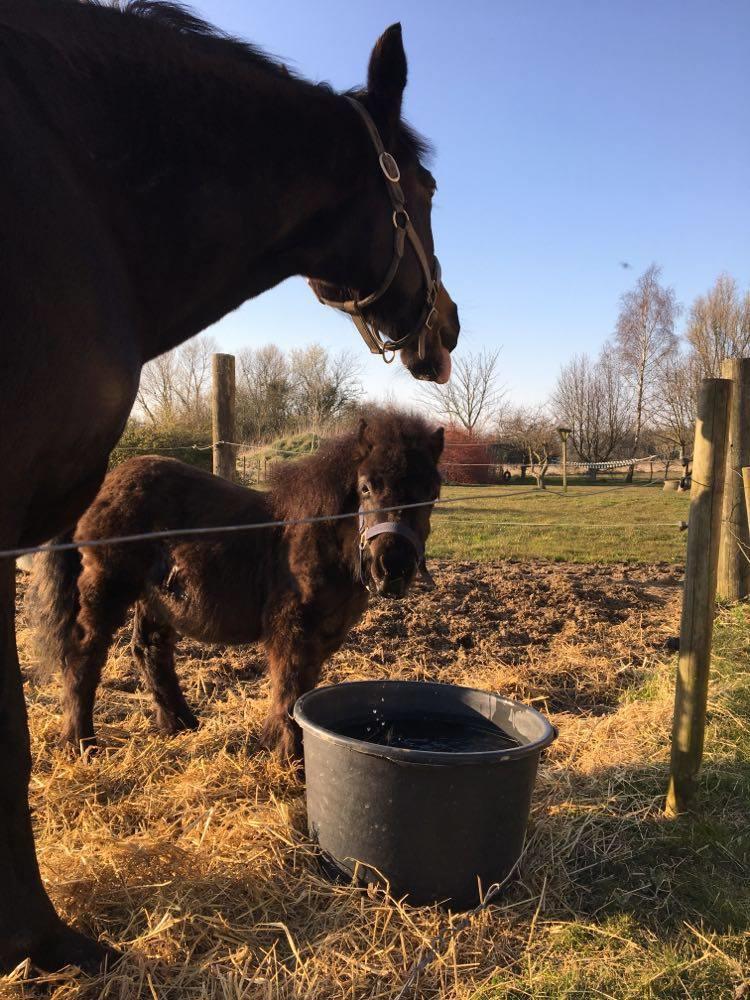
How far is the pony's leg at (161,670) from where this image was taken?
3.92m

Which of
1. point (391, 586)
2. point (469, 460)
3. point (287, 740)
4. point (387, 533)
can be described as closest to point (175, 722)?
point (287, 740)

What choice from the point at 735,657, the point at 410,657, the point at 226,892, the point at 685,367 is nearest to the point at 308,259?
the point at 226,892

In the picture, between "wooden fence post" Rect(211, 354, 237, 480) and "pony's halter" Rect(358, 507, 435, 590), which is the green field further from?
"pony's halter" Rect(358, 507, 435, 590)

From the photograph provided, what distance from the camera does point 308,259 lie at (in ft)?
6.94

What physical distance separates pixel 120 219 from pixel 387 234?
91cm

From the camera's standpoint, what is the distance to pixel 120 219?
1575 mm

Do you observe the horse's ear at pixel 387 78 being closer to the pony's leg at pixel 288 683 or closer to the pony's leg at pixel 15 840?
the pony's leg at pixel 15 840

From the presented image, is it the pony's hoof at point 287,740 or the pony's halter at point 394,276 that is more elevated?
the pony's halter at point 394,276

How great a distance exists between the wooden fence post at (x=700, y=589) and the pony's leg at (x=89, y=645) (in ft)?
9.76

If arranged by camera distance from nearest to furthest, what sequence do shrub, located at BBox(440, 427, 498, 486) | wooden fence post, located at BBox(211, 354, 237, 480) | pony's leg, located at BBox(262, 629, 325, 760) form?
pony's leg, located at BBox(262, 629, 325, 760) → wooden fence post, located at BBox(211, 354, 237, 480) → shrub, located at BBox(440, 427, 498, 486)

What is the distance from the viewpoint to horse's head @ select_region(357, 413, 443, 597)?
2.96 meters

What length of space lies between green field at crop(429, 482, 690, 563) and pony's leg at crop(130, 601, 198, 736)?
300 cm

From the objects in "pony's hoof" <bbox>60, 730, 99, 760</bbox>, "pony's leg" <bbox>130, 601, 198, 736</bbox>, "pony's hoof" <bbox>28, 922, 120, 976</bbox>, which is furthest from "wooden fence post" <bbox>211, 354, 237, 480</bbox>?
"pony's hoof" <bbox>28, 922, 120, 976</bbox>

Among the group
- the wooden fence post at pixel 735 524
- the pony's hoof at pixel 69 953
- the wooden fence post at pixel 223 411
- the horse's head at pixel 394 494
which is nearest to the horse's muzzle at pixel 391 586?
the horse's head at pixel 394 494
